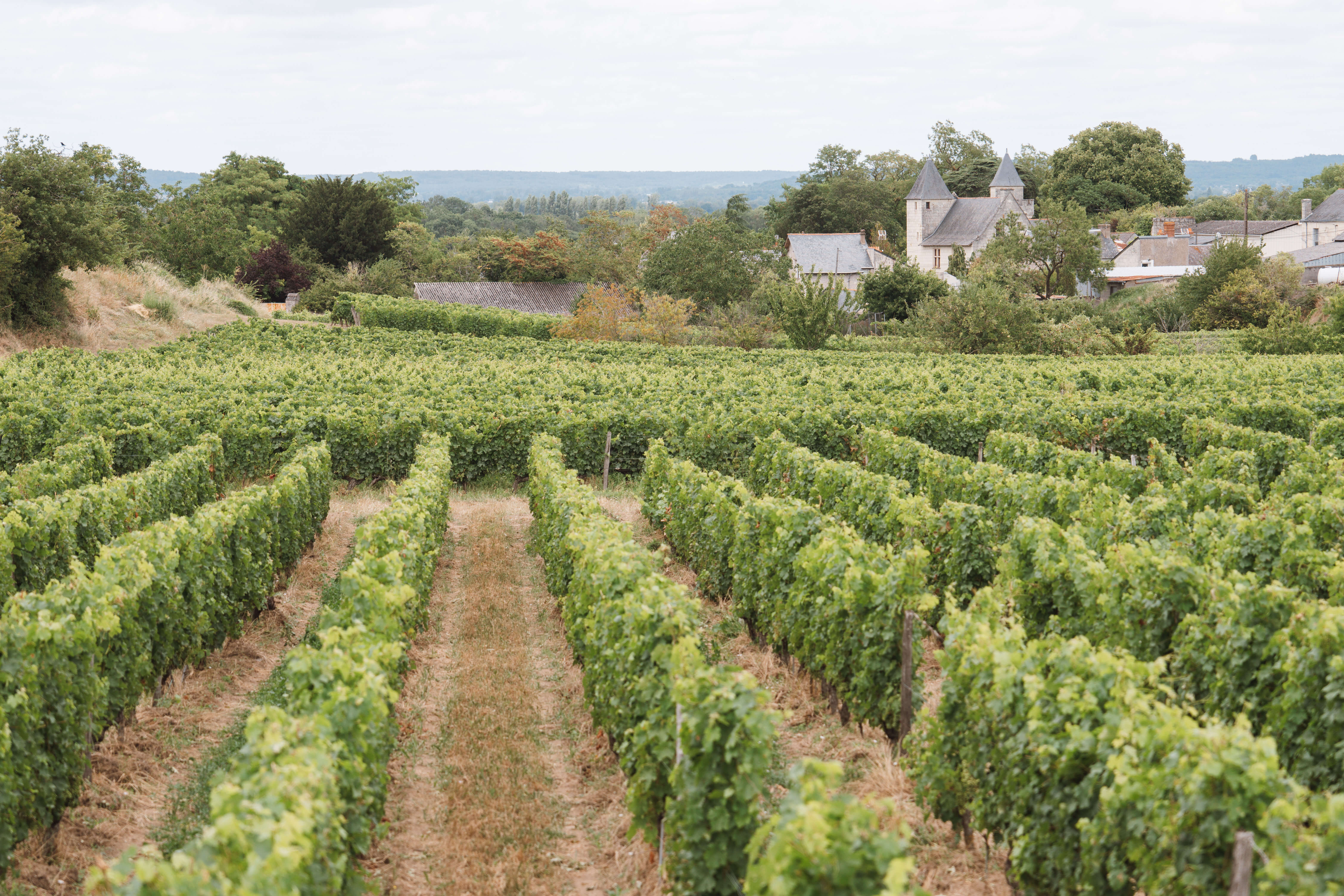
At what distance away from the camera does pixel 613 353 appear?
132 feet

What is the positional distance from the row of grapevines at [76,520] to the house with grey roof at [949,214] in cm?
7840

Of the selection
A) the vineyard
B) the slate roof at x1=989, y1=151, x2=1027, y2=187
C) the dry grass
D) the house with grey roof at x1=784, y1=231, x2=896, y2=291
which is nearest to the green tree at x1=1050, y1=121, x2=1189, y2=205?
the slate roof at x1=989, y1=151, x2=1027, y2=187

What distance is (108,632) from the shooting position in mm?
7957

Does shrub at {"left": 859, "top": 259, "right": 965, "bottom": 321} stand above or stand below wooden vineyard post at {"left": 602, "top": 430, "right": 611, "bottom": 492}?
above

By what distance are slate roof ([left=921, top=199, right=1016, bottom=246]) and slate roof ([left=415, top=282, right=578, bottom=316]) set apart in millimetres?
33170

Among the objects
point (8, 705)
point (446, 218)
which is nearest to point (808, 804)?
point (8, 705)

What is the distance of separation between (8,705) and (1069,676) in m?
6.69

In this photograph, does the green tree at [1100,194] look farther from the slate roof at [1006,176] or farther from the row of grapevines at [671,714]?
the row of grapevines at [671,714]

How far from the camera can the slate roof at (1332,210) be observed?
93125mm

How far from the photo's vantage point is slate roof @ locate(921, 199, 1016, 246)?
85.9m

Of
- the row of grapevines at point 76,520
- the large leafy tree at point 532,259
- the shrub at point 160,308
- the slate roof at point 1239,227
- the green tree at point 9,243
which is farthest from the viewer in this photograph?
the slate roof at point 1239,227

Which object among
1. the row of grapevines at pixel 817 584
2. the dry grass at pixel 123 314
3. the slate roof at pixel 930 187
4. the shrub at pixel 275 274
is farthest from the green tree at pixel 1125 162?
the row of grapevines at pixel 817 584

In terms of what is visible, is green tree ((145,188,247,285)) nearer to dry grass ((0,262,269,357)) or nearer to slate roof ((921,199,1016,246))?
dry grass ((0,262,269,357))

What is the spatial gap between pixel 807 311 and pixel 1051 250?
20485 mm
